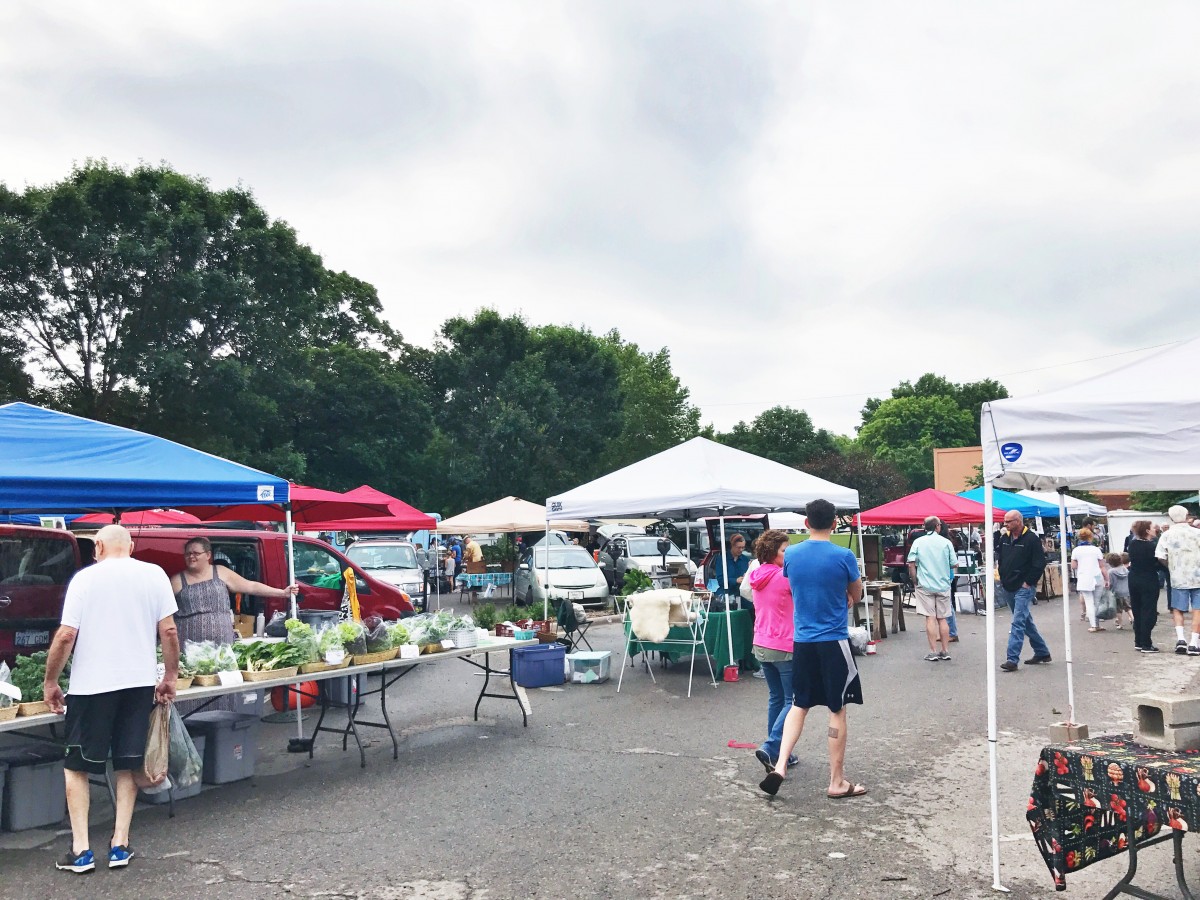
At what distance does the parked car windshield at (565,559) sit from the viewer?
62.1 ft

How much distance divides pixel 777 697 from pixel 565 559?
514 inches

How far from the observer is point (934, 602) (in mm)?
11625

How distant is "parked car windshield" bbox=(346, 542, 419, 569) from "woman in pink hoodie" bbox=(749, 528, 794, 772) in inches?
515

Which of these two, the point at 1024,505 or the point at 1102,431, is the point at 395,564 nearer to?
the point at 1024,505

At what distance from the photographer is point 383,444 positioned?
30500 millimetres

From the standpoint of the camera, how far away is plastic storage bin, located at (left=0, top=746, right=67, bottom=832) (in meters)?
5.48

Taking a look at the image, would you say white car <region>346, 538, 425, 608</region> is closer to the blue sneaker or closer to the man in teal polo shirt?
the man in teal polo shirt

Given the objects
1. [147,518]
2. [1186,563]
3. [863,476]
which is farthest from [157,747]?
[863,476]

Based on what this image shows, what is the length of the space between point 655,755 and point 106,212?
69.6 feet

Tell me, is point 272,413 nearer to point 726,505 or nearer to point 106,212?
point 106,212

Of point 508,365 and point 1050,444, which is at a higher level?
point 508,365

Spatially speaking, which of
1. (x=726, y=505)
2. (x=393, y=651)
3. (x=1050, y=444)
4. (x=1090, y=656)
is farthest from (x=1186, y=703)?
(x=1090, y=656)

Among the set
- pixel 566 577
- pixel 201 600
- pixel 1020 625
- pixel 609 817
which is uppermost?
pixel 201 600

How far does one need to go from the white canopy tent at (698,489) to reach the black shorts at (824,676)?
4.58 m
